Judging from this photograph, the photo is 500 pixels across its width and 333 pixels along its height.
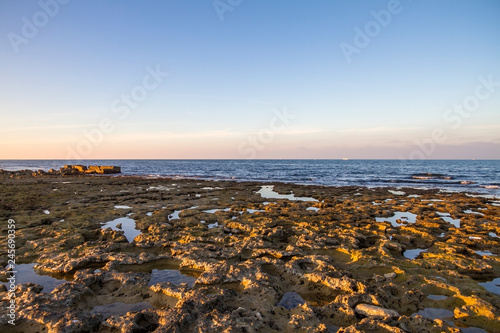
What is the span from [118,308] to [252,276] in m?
3.09

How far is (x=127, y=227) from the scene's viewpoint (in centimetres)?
1262

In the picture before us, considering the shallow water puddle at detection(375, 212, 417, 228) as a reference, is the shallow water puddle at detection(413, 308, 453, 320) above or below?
above

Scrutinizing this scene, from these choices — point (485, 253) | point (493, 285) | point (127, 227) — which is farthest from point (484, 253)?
point (127, 227)

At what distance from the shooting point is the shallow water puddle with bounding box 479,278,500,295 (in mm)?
6578

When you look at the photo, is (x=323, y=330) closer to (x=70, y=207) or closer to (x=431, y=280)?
(x=431, y=280)

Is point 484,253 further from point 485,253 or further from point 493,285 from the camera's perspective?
point 493,285

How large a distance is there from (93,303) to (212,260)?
3.17 metres

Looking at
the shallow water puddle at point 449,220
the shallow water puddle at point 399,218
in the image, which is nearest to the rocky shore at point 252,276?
the shallow water puddle at point 449,220

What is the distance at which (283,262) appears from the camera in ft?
25.7

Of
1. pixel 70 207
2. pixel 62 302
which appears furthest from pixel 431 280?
pixel 70 207

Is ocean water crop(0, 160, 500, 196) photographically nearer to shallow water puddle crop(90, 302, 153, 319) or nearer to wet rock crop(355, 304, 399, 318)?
wet rock crop(355, 304, 399, 318)

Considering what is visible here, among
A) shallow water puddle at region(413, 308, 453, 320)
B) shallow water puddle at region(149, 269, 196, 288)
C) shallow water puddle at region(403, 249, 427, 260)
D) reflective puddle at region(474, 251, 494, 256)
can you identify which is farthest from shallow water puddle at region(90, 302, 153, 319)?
reflective puddle at region(474, 251, 494, 256)

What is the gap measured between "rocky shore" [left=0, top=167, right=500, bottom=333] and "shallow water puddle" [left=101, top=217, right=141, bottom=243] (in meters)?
0.09

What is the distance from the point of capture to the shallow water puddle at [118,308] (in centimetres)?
538
